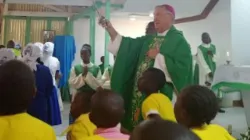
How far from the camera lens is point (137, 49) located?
2922mm

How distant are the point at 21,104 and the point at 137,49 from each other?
1552 mm

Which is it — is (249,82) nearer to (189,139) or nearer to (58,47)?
(189,139)

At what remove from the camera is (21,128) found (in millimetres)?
1446

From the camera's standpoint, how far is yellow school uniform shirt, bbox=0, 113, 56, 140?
56.5 inches

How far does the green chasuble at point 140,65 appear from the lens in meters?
2.68

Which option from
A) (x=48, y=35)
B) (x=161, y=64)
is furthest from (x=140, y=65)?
(x=48, y=35)

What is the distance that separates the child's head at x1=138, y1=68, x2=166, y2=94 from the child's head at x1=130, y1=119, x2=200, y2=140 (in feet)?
5.46

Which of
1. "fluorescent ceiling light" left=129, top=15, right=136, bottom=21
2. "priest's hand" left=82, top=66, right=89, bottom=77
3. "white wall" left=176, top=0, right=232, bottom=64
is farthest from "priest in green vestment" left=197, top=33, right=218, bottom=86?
"priest's hand" left=82, top=66, right=89, bottom=77

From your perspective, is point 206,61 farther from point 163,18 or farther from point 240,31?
point 163,18

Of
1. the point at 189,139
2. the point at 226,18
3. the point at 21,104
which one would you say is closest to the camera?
the point at 189,139

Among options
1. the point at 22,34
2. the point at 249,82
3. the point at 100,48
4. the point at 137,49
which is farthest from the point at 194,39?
the point at 137,49

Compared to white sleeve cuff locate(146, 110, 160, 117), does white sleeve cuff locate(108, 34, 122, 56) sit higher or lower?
higher

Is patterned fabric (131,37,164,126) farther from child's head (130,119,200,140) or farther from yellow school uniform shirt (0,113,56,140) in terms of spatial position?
child's head (130,119,200,140)

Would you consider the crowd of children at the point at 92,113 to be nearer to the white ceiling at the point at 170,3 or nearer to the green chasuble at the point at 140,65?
the green chasuble at the point at 140,65
